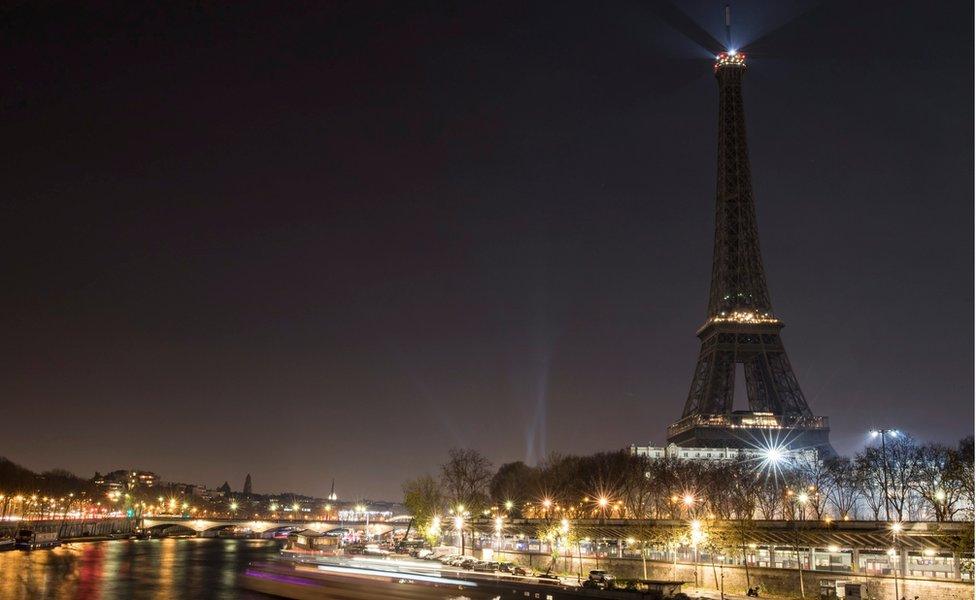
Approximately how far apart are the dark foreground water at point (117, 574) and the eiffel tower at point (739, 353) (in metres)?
Result: 80.4

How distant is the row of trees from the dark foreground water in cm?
3785

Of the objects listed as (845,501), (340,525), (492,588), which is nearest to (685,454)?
(845,501)

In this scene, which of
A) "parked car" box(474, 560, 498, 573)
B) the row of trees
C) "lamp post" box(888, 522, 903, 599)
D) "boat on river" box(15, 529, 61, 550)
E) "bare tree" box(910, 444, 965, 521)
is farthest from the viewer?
"boat on river" box(15, 529, 61, 550)

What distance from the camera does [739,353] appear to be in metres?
152

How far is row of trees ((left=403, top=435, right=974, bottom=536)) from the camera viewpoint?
87562 millimetres

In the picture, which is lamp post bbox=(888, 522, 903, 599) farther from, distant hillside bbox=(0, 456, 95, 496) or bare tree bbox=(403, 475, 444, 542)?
distant hillside bbox=(0, 456, 95, 496)

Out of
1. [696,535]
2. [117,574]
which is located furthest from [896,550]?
[117,574]

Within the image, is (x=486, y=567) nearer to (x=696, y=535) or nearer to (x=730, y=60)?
(x=696, y=535)

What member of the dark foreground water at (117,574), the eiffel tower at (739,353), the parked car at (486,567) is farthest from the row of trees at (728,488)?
the dark foreground water at (117,574)

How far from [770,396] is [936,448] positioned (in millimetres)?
57528

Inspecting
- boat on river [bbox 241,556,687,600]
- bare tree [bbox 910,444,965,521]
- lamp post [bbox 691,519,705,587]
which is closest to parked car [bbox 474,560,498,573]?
boat on river [bbox 241,556,687,600]

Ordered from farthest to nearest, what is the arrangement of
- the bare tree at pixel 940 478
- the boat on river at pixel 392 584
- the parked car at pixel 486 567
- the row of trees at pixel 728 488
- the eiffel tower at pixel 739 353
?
the eiffel tower at pixel 739 353
the row of trees at pixel 728 488
the bare tree at pixel 940 478
the parked car at pixel 486 567
the boat on river at pixel 392 584

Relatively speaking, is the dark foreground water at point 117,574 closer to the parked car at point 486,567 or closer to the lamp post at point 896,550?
the parked car at point 486,567

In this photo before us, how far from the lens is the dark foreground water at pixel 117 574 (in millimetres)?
66750
